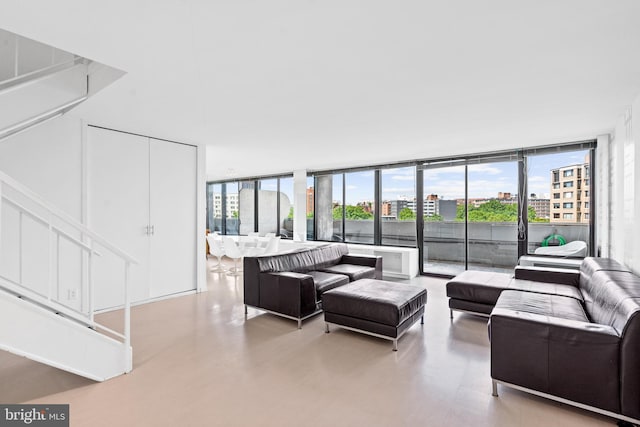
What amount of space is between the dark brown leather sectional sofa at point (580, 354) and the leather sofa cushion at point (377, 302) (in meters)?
0.95

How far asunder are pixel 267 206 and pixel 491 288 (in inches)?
271

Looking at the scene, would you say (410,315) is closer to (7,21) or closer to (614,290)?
(614,290)

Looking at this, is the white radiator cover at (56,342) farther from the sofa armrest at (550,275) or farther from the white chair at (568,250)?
the white chair at (568,250)

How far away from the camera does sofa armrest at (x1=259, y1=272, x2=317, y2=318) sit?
3633mm

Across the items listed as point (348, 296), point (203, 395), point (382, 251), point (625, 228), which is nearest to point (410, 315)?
point (348, 296)

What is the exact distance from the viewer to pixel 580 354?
2039 millimetres

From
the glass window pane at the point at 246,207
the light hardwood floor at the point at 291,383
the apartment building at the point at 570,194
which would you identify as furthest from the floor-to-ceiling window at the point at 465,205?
the light hardwood floor at the point at 291,383

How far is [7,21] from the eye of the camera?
1.81 metres

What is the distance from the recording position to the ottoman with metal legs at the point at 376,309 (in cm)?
308

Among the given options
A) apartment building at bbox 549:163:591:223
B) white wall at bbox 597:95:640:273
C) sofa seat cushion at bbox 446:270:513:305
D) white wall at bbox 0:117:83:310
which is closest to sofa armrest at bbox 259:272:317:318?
sofa seat cushion at bbox 446:270:513:305

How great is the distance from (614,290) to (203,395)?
10.3ft

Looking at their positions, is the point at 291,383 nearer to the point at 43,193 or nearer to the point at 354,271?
the point at 354,271

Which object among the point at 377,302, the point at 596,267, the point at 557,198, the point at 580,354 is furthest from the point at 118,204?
the point at 557,198

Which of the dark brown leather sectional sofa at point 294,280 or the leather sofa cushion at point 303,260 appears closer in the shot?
the dark brown leather sectional sofa at point 294,280
